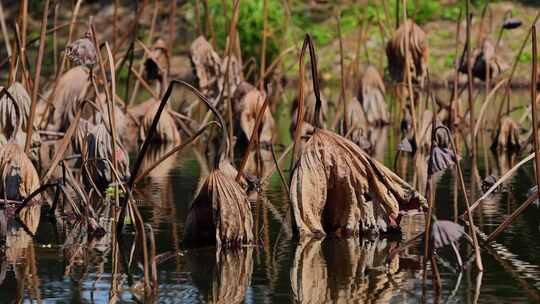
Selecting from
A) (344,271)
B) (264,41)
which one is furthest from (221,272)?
(264,41)

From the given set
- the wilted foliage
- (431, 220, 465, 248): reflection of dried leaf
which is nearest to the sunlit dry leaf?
the wilted foliage

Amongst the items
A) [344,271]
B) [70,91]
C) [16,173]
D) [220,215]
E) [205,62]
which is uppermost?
[205,62]

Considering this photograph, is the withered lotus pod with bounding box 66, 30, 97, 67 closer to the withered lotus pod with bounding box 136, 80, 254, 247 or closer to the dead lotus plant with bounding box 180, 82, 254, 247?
the withered lotus pod with bounding box 136, 80, 254, 247

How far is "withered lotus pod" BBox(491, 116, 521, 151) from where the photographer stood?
10.1 metres

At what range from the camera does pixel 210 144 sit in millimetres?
10617

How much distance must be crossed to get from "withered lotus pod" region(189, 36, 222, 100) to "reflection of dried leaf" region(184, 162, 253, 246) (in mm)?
5049

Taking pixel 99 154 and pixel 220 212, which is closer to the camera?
pixel 220 212

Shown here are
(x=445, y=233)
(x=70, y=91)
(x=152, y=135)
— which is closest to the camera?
(x=445, y=233)

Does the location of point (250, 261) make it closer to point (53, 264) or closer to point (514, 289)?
point (53, 264)

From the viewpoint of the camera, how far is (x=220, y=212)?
16.8 ft

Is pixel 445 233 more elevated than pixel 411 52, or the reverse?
pixel 411 52

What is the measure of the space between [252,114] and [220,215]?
14.8 ft

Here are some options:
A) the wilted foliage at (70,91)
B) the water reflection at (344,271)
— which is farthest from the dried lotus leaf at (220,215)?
the wilted foliage at (70,91)

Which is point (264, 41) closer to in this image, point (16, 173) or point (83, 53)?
point (16, 173)
